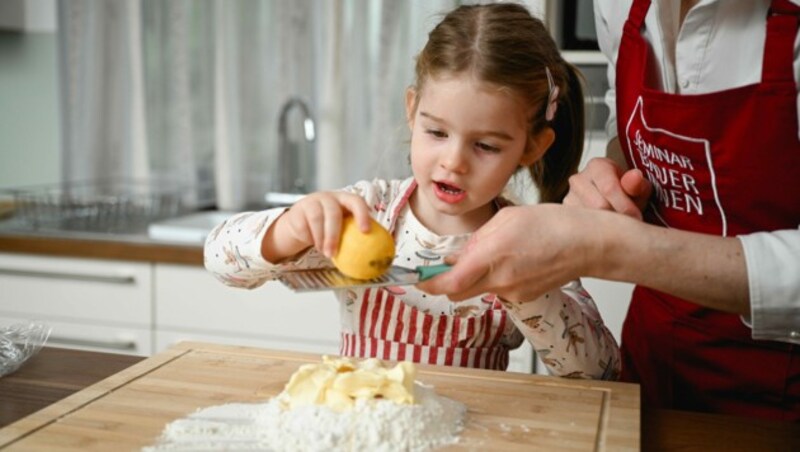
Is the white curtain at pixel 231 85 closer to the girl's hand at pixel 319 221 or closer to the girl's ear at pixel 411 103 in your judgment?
the girl's ear at pixel 411 103

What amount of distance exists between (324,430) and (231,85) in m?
1.97

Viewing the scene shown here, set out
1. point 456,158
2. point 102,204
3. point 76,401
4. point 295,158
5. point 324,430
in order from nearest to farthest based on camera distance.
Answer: point 324,430, point 76,401, point 456,158, point 102,204, point 295,158

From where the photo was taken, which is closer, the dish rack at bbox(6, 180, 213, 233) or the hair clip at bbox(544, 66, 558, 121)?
the hair clip at bbox(544, 66, 558, 121)

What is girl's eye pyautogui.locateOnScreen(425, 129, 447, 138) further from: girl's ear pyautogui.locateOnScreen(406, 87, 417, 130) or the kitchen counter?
the kitchen counter

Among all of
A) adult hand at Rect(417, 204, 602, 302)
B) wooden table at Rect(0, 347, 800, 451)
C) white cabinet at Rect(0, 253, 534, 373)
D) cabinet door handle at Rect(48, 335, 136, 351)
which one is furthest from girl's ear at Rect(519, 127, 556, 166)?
cabinet door handle at Rect(48, 335, 136, 351)

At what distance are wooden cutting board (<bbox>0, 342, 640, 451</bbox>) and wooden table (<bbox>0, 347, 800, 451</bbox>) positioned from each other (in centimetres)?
3

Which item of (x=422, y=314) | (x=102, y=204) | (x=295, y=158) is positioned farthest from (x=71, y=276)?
(x=422, y=314)

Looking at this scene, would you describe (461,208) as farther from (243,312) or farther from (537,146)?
(243,312)

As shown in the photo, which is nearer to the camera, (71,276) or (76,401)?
(76,401)

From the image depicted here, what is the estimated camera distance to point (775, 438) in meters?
0.92

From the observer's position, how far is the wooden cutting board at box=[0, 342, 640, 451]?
88 cm

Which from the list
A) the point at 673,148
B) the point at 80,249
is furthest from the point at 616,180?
the point at 80,249

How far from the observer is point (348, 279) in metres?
0.95

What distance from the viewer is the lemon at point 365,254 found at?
3.09 feet
